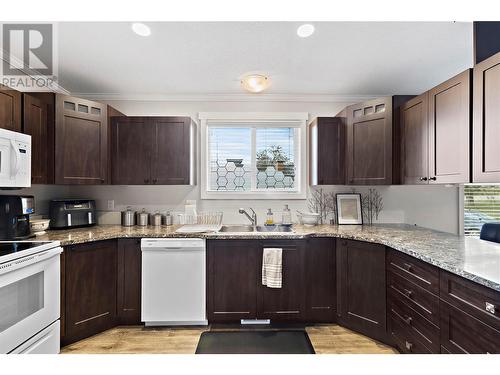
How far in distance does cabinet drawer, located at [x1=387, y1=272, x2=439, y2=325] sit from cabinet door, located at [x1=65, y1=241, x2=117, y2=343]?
2.40 meters

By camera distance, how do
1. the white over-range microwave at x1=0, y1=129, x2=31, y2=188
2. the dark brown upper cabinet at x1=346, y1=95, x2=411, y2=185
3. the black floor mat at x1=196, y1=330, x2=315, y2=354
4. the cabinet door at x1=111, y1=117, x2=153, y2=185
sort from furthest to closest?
the cabinet door at x1=111, y1=117, x2=153, y2=185
the dark brown upper cabinet at x1=346, y1=95, x2=411, y2=185
the black floor mat at x1=196, y1=330, x2=315, y2=354
the white over-range microwave at x1=0, y1=129, x2=31, y2=188

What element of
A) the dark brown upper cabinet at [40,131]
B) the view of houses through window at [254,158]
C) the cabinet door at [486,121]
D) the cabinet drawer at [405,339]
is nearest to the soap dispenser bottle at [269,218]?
the view of houses through window at [254,158]

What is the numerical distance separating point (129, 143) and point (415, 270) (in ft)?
9.12

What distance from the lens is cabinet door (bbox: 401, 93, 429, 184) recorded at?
2172 mm

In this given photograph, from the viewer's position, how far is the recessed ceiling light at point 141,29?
1.88 m

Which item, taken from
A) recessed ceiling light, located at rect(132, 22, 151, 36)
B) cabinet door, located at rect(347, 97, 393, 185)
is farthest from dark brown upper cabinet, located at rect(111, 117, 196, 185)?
cabinet door, located at rect(347, 97, 393, 185)

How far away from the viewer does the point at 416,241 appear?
207 cm

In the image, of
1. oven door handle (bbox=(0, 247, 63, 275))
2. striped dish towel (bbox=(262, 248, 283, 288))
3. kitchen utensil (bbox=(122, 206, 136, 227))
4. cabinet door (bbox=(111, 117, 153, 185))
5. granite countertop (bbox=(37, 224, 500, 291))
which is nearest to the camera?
granite countertop (bbox=(37, 224, 500, 291))

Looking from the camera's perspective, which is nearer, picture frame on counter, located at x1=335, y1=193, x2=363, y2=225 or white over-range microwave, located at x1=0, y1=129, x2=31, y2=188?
white over-range microwave, located at x1=0, y1=129, x2=31, y2=188

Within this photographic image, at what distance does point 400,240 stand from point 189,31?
2274mm

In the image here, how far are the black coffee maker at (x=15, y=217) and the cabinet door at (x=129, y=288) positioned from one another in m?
0.77

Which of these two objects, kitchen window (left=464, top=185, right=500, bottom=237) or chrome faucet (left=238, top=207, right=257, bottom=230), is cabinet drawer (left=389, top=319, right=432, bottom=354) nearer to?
chrome faucet (left=238, top=207, right=257, bottom=230)

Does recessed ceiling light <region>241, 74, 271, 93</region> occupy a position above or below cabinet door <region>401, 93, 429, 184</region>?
above
